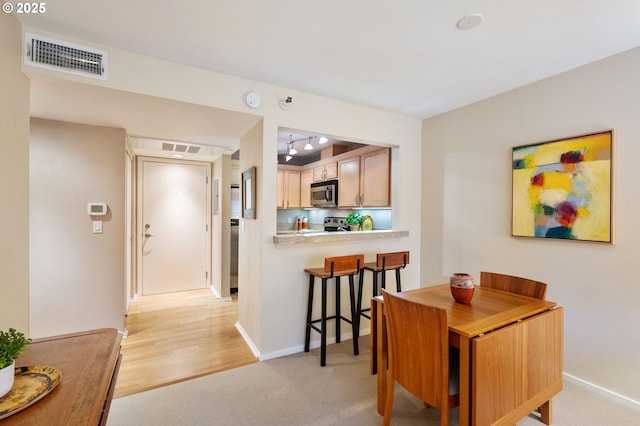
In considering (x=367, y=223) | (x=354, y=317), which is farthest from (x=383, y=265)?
(x=367, y=223)

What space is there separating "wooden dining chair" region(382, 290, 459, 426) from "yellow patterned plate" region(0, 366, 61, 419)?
4.98 feet

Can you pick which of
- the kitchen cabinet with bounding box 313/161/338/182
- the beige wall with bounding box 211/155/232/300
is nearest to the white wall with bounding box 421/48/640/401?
the kitchen cabinet with bounding box 313/161/338/182

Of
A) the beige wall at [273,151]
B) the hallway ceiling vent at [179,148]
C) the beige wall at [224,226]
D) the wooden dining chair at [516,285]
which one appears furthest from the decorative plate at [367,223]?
the hallway ceiling vent at [179,148]

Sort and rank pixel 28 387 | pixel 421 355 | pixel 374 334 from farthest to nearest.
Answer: pixel 374 334 < pixel 421 355 < pixel 28 387

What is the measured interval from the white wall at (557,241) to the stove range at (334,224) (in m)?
1.89

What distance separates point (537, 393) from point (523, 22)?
2242mm

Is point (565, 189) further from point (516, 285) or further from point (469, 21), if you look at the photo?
point (469, 21)

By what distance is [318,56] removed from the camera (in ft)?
7.29

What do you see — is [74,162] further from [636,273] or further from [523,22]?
[636,273]

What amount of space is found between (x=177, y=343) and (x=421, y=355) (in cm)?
256

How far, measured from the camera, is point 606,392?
2172 mm

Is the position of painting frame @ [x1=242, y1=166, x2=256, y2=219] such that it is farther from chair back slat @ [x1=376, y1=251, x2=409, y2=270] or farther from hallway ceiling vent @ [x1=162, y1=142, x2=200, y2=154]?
chair back slat @ [x1=376, y1=251, x2=409, y2=270]

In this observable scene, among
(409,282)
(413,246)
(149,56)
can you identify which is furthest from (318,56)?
(409,282)

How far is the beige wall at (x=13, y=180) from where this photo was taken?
1.65 meters
